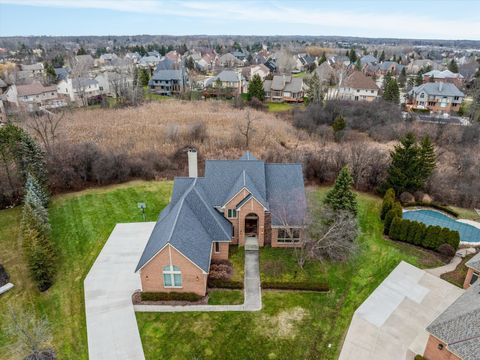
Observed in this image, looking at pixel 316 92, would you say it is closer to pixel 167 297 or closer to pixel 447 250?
pixel 447 250

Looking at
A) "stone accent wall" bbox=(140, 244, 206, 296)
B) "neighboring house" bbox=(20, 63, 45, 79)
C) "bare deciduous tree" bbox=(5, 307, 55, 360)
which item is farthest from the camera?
"neighboring house" bbox=(20, 63, 45, 79)

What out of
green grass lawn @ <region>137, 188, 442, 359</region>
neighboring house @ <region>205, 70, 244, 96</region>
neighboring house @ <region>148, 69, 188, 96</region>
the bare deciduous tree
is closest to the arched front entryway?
green grass lawn @ <region>137, 188, 442, 359</region>

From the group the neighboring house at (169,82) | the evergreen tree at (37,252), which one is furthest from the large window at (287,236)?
the neighboring house at (169,82)

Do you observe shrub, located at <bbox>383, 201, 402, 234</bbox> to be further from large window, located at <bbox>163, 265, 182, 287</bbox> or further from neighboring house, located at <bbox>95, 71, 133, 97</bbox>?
neighboring house, located at <bbox>95, 71, 133, 97</bbox>

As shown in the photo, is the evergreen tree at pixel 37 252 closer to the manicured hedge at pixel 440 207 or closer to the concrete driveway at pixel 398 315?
the concrete driveway at pixel 398 315

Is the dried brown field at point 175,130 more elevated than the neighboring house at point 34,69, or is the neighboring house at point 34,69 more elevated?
the neighboring house at point 34,69

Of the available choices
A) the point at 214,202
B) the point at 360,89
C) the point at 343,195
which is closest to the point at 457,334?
the point at 343,195

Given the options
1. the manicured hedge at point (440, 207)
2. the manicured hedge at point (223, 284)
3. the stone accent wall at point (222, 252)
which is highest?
the stone accent wall at point (222, 252)
